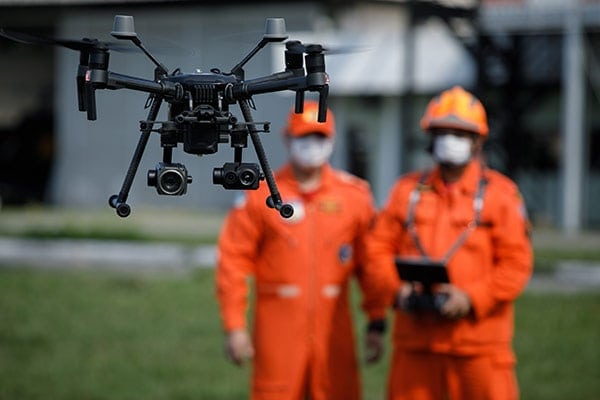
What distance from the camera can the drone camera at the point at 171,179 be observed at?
1.56 m

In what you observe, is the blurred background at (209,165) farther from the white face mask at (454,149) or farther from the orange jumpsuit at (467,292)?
the orange jumpsuit at (467,292)

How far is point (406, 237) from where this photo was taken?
5.89 meters

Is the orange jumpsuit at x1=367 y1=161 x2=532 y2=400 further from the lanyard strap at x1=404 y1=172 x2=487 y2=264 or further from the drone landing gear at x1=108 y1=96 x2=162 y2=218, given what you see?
the drone landing gear at x1=108 y1=96 x2=162 y2=218

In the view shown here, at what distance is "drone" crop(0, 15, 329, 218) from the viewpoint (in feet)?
5.12

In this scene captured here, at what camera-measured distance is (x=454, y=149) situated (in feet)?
18.7

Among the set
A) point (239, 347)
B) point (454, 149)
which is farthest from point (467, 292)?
point (239, 347)

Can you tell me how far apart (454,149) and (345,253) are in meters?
0.81

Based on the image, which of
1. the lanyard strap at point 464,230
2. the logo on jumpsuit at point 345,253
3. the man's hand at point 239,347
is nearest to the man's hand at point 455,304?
the lanyard strap at point 464,230

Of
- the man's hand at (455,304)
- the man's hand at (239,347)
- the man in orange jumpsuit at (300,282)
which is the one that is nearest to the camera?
the man's hand at (455,304)

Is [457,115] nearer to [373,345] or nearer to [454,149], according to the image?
[454,149]

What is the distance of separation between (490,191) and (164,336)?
6.79 m

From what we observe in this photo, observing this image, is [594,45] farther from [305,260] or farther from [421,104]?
[305,260]

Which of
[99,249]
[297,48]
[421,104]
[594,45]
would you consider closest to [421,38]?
[421,104]

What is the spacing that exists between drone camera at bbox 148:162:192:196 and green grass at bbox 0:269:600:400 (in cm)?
798
